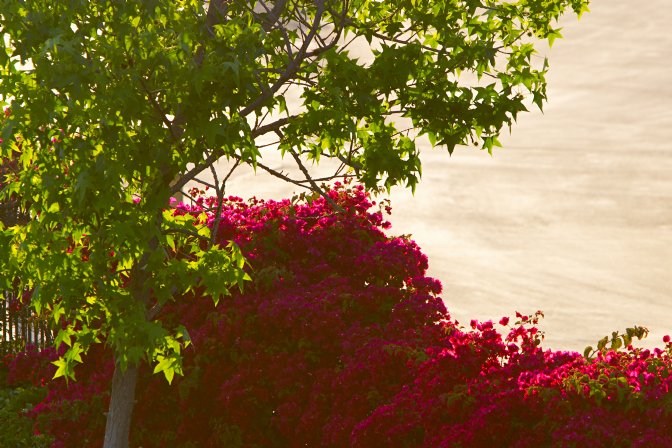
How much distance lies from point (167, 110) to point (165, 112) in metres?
0.08

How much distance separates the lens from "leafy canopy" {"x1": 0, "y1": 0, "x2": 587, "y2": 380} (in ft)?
25.3

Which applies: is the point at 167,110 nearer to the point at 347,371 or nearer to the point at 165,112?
the point at 165,112

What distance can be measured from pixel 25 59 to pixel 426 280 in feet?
19.7

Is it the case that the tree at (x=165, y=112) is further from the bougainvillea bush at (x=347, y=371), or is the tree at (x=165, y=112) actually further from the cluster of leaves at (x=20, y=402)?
the cluster of leaves at (x=20, y=402)

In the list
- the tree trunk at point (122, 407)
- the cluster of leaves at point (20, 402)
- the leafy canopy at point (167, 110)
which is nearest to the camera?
the leafy canopy at point (167, 110)

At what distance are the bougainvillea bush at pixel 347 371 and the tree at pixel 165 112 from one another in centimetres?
134

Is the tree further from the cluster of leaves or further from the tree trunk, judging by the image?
the cluster of leaves

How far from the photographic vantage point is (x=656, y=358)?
8727 mm

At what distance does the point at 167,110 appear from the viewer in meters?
9.03

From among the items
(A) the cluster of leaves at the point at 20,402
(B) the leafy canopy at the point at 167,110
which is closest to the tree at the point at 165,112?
(B) the leafy canopy at the point at 167,110

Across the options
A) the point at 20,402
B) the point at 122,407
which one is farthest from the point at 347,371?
the point at 20,402

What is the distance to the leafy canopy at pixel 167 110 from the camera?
7.72 metres

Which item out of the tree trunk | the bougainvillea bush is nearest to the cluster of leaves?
the bougainvillea bush

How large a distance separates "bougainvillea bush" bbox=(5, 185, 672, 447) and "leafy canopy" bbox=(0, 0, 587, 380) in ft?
4.51
